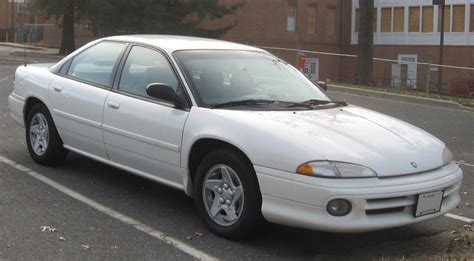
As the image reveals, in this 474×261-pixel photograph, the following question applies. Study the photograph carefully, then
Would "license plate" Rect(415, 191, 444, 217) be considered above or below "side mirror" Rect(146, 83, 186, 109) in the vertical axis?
below

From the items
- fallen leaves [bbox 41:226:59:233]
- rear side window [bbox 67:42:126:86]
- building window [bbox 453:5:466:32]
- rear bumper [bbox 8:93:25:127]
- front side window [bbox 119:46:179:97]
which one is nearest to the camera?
fallen leaves [bbox 41:226:59:233]

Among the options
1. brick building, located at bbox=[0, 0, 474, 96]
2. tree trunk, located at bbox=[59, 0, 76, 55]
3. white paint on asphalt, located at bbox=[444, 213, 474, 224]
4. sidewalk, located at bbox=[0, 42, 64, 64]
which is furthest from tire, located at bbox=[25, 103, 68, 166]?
brick building, located at bbox=[0, 0, 474, 96]

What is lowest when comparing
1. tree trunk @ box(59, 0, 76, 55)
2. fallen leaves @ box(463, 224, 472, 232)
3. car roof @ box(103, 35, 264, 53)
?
fallen leaves @ box(463, 224, 472, 232)

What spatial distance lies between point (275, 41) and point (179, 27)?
11232 millimetres

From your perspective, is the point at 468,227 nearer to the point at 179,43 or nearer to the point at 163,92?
the point at 163,92

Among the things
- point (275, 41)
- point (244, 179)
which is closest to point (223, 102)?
point (244, 179)

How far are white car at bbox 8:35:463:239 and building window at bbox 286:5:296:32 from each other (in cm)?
3200

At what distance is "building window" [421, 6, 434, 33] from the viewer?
36188 mm

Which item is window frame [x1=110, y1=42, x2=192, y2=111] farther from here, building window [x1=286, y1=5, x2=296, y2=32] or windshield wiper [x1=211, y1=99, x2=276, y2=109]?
building window [x1=286, y1=5, x2=296, y2=32]

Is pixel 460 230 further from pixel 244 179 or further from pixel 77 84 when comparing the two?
pixel 77 84

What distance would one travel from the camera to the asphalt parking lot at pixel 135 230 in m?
4.31

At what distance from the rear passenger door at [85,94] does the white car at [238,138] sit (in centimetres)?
1

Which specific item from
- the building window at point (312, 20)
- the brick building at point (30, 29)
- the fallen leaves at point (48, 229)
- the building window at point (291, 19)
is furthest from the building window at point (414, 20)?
the fallen leaves at point (48, 229)

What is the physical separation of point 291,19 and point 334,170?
1366 inches
